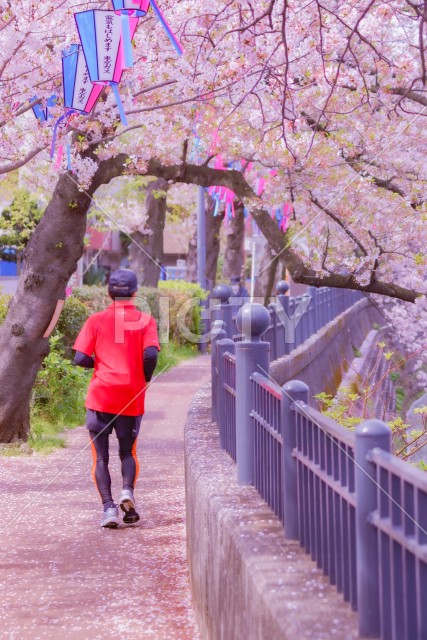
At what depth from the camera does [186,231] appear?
52062 millimetres

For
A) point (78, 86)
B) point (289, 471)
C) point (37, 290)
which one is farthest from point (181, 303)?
point (289, 471)

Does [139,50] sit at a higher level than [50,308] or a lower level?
higher

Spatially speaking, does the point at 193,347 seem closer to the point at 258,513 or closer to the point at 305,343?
the point at 305,343

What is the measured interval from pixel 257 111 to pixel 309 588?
9.20 metres

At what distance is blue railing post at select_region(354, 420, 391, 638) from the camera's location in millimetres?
2818

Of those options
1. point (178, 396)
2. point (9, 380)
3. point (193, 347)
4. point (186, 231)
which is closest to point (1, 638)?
A: point (9, 380)

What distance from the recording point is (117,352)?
277 inches

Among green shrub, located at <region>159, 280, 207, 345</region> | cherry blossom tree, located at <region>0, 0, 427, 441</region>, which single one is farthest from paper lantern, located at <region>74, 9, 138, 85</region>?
green shrub, located at <region>159, 280, 207, 345</region>

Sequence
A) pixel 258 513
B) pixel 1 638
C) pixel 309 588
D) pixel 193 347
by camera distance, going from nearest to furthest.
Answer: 1. pixel 309 588
2. pixel 258 513
3. pixel 1 638
4. pixel 193 347

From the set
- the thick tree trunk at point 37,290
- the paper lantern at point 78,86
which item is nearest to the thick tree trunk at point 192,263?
the thick tree trunk at point 37,290

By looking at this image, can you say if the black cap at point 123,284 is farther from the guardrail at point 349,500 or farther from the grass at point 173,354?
the grass at point 173,354

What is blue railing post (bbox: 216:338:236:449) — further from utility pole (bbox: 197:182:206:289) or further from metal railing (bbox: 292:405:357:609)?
utility pole (bbox: 197:182:206:289)

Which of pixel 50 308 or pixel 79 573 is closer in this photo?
pixel 79 573

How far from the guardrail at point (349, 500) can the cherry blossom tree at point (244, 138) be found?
5499 mm
